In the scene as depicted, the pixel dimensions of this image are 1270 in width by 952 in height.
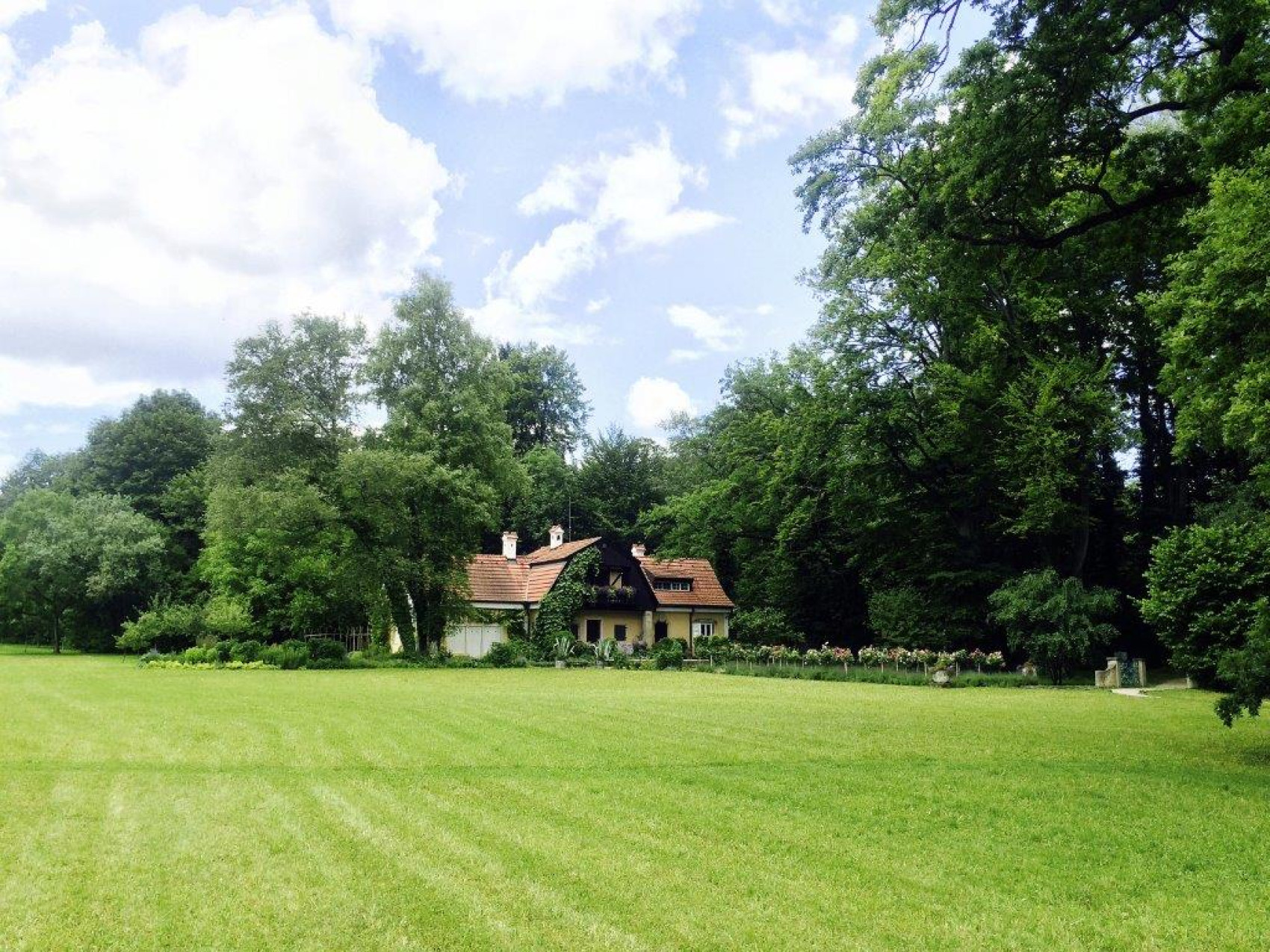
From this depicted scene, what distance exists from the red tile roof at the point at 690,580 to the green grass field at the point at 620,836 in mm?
33321

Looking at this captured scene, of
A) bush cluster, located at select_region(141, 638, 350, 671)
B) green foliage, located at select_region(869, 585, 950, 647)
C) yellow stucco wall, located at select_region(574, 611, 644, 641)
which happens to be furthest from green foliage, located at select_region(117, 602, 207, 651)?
green foliage, located at select_region(869, 585, 950, 647)

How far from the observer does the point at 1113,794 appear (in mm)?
9102

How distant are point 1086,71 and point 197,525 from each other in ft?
153

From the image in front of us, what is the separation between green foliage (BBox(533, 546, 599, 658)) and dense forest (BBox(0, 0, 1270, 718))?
477 cm

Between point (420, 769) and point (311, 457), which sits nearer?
point (420, 769)

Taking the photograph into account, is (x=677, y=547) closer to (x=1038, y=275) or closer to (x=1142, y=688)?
(x=1142, y=688)

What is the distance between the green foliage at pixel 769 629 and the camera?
41.6 m

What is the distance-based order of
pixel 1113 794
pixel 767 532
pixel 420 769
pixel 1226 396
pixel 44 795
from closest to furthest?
1. pixel 44 795
2. pixel 1113 794
3. pixel 420 769
4. pixel 1226 396
5. pixel 767 532

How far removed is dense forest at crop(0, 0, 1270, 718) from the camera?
12930 millimetres

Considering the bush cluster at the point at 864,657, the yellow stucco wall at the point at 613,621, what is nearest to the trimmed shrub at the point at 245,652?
Answer: the yellow stucco wall at the point at 613,621

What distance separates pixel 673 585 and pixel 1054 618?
2300cm

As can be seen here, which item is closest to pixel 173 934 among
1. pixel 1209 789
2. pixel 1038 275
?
pixel 1209 789

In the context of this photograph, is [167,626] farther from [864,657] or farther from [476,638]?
[864,657]

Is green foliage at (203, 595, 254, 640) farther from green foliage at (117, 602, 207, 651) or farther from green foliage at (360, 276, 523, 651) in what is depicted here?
green foliage at (360, 276, 523, 651)
